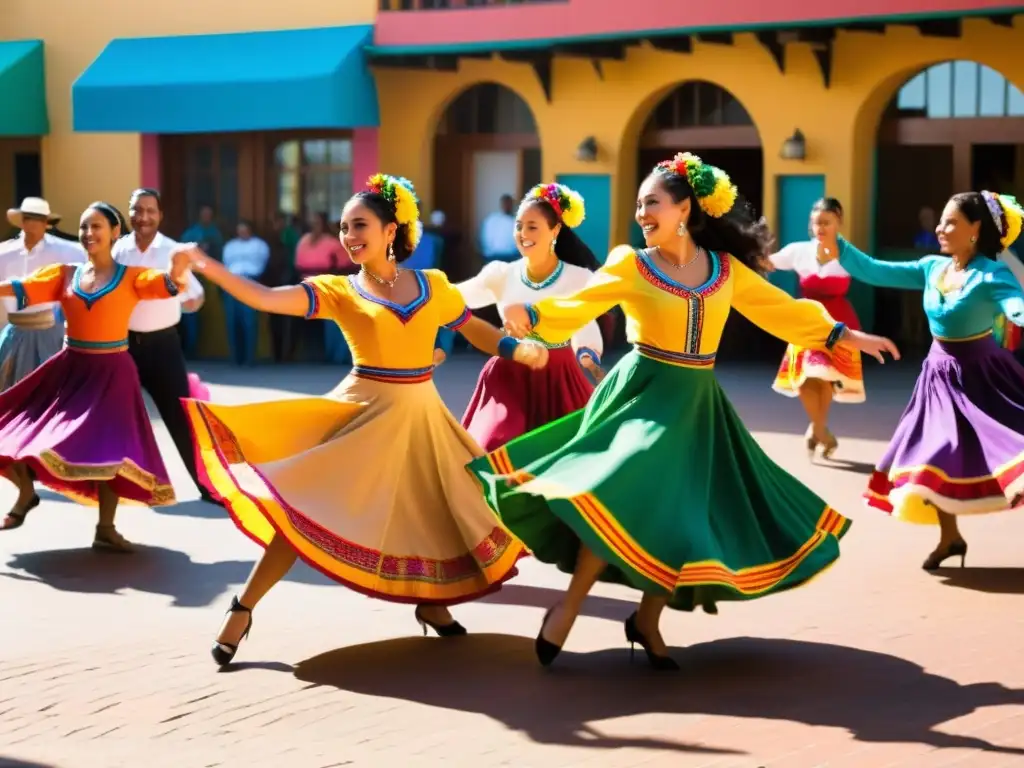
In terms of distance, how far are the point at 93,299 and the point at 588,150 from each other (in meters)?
11.7

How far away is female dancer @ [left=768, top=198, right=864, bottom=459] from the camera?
11539mm

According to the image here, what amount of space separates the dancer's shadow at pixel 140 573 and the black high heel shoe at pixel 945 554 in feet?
8.51

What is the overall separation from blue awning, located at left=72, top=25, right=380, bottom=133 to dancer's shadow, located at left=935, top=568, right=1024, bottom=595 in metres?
13.0

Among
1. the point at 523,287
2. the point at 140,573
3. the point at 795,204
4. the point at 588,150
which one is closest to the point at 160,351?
the point at 140,573

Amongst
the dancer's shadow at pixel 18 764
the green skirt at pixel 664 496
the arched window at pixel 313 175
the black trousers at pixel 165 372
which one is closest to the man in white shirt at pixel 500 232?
the arched window at pixel 313 175

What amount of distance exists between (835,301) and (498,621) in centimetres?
576

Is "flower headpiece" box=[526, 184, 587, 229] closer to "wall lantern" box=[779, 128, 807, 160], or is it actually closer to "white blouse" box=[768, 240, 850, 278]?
"white blouse" box=[768, 240, 850, 278]

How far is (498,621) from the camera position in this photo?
6.92 m

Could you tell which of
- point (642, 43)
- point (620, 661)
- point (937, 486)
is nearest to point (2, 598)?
point (620, 661)

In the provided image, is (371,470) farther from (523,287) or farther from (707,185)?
(523,287)

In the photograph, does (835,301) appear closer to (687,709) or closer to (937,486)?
(937,486)

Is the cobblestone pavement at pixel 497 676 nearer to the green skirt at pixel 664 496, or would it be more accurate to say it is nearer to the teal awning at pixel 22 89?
the green skirt at pixel 664 496

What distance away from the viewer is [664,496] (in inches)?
232

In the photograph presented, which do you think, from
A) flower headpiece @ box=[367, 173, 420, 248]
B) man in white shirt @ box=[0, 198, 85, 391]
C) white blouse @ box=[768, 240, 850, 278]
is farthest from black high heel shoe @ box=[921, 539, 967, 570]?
man in white shirt @ box=[0, 198, 85, 391]
